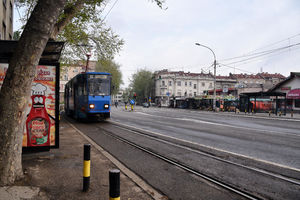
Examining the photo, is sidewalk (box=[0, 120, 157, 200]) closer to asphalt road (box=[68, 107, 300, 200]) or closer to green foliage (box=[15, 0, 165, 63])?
asphalt road (box=[68, 107, 300, 200])

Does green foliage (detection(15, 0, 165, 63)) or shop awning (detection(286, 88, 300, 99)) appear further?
shop awning (detection(286, 88, 300, 99))

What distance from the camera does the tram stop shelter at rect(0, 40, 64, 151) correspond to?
5.86 metres

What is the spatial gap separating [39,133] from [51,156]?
74cm

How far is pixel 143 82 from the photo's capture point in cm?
8762

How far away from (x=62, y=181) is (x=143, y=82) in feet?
274

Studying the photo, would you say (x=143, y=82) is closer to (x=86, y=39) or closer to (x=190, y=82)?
(x=190, y=82)

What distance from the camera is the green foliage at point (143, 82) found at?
287ft

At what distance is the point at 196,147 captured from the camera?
785 cm

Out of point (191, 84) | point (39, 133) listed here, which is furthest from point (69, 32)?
point (191, 84)

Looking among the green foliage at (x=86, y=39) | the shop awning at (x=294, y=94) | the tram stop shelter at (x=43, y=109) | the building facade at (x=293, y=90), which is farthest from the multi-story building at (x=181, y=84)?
the tram stop shelter at (x=43, y=109)

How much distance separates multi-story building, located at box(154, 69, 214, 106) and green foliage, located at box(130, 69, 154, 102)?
4.32 metres

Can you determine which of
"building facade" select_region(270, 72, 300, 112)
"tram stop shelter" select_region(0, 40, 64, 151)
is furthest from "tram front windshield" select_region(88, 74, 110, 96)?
"building facade" select_region(270, 72, 300, 112)

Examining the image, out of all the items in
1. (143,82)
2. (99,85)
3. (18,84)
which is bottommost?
(18,84)

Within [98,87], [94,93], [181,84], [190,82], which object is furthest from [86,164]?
[190,82]
